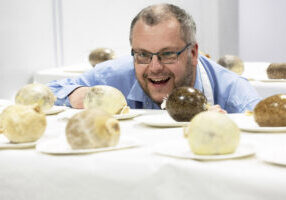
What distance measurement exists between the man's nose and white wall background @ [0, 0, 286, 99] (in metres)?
2.49

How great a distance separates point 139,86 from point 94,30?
9.55 ft

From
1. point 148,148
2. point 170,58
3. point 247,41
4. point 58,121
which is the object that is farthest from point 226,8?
point 148,148

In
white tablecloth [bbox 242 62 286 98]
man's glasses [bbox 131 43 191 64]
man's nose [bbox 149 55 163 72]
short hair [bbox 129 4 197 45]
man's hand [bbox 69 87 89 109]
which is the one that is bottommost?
white tablecloth [bbox 242 62 286 98]

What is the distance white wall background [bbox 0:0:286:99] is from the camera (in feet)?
15.6

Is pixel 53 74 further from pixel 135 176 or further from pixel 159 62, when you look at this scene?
pixel 135 176

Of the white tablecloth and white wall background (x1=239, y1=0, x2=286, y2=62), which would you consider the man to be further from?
white wall background (x1=239, y1=0, x2=286, y2=62)

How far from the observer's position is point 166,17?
2512 millimetres

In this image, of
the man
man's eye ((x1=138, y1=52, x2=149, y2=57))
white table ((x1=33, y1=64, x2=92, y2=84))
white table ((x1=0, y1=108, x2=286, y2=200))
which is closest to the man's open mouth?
the man

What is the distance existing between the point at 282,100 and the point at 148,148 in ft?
Result: 1.49

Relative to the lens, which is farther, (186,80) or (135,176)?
(186,80)

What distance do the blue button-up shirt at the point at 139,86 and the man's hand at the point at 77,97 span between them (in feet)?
0.16

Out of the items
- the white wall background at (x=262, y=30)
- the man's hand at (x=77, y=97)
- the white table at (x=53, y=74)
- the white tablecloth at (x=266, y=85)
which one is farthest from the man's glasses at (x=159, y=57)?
the white wall background at (x=262, y=30)

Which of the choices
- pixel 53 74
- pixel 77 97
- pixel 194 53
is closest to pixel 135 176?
pixel 77 97

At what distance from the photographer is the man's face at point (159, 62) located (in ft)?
7.82
